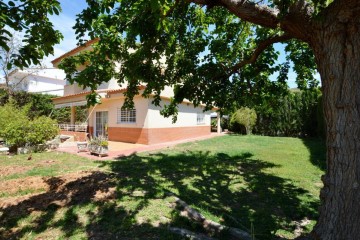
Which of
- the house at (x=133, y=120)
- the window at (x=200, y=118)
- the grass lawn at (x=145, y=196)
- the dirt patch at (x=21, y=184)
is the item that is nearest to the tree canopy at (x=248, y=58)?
the grass lawn at (x=145, y=196)

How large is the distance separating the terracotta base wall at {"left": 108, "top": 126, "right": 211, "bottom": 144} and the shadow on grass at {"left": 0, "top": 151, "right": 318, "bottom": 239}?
7752 mm

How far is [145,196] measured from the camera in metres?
6.88

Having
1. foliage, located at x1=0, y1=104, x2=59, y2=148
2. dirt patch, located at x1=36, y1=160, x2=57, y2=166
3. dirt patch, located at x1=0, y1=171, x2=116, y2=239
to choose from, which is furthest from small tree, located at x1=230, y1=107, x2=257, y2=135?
dirt patch, located at x1=0, y1=171, x2=116, y2=239

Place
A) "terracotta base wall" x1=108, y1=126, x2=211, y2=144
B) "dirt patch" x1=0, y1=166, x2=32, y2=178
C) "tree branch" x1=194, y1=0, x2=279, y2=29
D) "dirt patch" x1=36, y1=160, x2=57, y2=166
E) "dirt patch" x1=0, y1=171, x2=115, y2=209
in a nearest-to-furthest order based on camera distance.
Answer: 1. "tree branch" x1=194, y1=0, x2=279, y2=29
2. "dirt patch" x1=0, y1=171, x2=115, y2=209
3. "dirt patch" x1=0, y1=166, x2=32, y2=178
4. "dirt patch" x1=36, y1=160, x2=57, y2=166
5. "terracotta base wall" x1=108, y1=126, x2=211, y2=144

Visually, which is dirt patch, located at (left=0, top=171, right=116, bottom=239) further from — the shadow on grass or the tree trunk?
the tree trunk

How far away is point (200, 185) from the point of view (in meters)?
8.54

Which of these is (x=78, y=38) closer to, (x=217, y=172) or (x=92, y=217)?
(x=92, y=217)

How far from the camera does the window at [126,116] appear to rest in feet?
64.6

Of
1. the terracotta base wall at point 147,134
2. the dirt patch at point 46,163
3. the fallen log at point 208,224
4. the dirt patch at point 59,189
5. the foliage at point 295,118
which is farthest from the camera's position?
the foliage at point 295,118

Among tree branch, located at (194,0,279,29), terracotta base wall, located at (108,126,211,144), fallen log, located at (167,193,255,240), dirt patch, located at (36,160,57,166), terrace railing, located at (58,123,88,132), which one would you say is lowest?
fallen log, located at (167,193,255,240)

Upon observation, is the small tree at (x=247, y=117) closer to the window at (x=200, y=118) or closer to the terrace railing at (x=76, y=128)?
the window at (x=200, y=118)

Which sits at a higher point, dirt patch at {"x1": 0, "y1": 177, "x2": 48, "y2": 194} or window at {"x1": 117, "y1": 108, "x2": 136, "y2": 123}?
window at {"x1": 117, "y1": 108, "x2": 136, "y2": 123}

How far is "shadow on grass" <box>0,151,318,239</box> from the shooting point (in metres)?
5.21

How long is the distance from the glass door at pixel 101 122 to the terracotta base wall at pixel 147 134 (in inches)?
49.8
